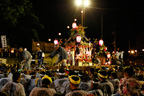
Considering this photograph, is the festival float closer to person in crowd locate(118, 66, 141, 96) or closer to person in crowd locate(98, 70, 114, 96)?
person in crowd locate(98, 70, 114, 96)

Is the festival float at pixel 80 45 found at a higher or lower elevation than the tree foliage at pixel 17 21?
lower

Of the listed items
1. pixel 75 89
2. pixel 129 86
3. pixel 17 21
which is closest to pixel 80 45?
pixel 17 21

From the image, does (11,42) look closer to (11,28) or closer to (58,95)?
(11,28)

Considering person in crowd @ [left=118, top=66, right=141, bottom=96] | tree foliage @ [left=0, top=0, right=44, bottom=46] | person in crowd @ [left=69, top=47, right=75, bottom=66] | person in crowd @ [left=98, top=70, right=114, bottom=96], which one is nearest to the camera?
person in crowd @ [left=118, top=66, right=141, bottom=96]

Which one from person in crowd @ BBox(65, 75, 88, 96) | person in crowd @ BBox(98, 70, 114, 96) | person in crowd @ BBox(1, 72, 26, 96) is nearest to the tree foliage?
person in crowd @ BBox(1, 72, 26, 96)

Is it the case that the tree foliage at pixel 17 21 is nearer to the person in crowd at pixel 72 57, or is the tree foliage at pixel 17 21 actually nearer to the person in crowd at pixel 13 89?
the person in crowd at pixel 72 57

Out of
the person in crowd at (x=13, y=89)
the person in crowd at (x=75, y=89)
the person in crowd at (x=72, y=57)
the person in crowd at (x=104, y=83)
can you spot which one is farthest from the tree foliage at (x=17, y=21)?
the person in crowd at (x=75, y=89)

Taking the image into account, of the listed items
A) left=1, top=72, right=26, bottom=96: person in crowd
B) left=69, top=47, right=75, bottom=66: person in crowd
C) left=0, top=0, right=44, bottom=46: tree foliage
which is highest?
left=0, top=0, right=44, bottom=46: tree foliage

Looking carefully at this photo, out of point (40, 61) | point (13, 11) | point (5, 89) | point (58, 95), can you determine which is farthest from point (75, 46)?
point (58, 95)

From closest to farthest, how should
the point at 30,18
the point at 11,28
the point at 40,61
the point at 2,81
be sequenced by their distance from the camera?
1. the point at 2,81
2. the point at 40,61
3. the point at 11,28
4. the point at 30,18

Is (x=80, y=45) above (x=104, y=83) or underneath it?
above

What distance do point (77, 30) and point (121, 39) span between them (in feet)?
69.7

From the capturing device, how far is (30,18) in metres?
26.4

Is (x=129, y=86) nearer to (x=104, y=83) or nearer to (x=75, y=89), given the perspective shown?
(x=104, y=83)
